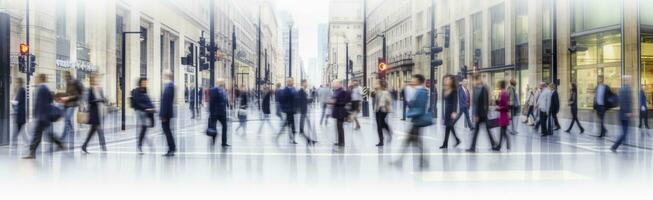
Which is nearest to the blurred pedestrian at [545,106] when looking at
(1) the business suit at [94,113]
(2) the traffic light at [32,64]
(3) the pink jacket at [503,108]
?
(3) the pink jacket at [503,108]

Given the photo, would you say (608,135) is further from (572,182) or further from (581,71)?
(581,71)

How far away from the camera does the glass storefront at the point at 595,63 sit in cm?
2430

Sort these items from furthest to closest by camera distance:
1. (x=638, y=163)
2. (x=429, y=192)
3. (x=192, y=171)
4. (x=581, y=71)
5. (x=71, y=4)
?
(x=71, y=4), (x=581, y=71), (x=638, y=163), (x=192, y=171), (x=429, y=192)

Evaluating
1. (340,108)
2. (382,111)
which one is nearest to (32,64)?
(340,108)

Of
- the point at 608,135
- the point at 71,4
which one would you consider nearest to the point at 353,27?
the point at 71,4

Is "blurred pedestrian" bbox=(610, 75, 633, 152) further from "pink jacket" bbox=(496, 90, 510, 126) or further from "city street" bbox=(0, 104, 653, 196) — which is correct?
"pink jacket" bbox=(496, 90, 510, 126)

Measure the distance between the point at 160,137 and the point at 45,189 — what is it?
870cm

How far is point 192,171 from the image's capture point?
9070 millimetres

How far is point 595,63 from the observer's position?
83.9 ft

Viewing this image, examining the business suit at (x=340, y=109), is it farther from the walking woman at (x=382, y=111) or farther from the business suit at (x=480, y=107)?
the business suit at (x=480, y=107)

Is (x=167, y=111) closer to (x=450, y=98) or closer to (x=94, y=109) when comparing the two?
(x=94, y=109)

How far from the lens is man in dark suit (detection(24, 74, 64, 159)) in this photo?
10805 mm

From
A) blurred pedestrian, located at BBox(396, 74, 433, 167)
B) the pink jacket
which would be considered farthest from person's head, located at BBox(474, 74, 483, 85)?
blurred pedestrian, located at BBox(396, 74, 433, 167)

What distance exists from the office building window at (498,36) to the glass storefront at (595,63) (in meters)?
11.1
